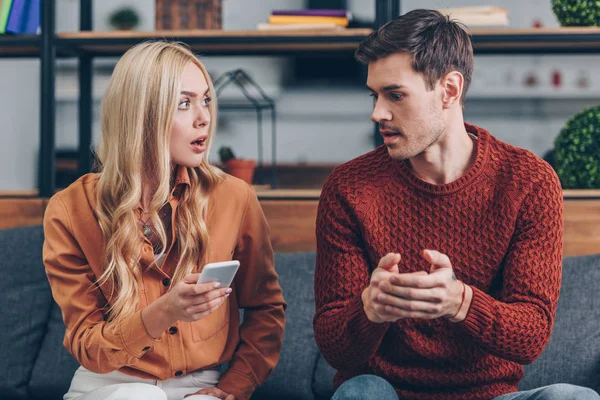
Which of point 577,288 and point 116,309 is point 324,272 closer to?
point 116,309

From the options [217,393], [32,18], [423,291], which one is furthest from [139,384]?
[32,18]

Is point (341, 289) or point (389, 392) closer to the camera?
point (389, 392)

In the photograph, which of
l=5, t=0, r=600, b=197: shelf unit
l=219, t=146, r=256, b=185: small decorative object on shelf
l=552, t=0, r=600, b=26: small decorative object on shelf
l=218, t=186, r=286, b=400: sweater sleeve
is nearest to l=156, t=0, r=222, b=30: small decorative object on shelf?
l=5, t=0, r=600, b=197: shelf unit

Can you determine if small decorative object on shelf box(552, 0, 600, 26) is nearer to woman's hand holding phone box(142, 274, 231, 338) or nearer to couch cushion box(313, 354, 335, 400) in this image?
couch cushion box(313, 354, 335, 400)

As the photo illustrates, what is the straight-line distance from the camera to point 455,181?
1.55 m

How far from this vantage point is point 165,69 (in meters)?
1.53

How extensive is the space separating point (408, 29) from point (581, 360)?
3.07ft

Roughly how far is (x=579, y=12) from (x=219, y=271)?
151 centimetres

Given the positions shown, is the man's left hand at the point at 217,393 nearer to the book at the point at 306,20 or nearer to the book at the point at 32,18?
the book at the point at 306,20

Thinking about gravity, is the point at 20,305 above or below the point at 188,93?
below

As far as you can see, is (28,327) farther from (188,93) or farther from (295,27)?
(295,27)

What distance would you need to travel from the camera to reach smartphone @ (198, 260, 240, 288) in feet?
4.11

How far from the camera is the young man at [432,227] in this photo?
1.47 m

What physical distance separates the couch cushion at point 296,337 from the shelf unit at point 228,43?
653 millimetres
